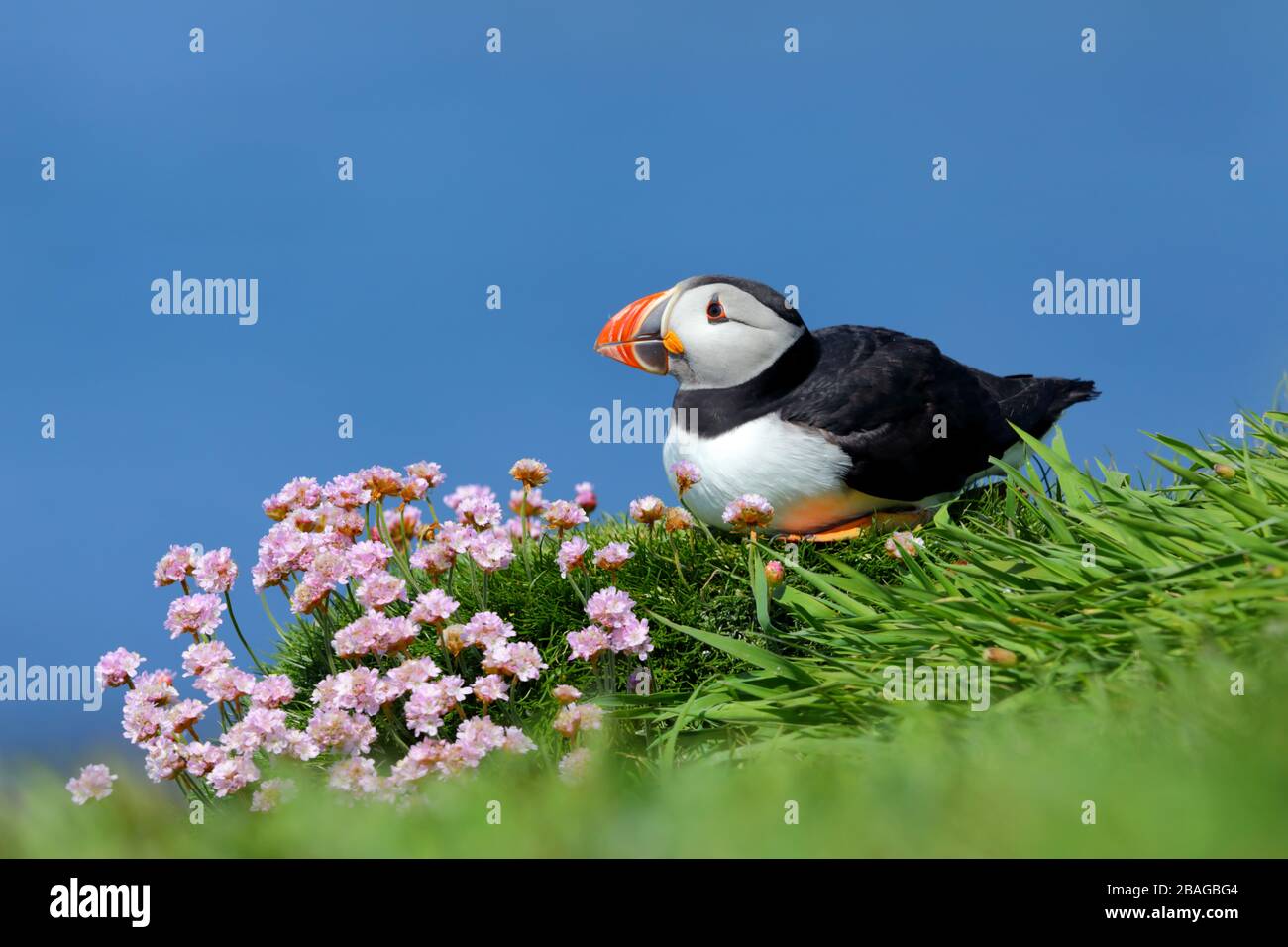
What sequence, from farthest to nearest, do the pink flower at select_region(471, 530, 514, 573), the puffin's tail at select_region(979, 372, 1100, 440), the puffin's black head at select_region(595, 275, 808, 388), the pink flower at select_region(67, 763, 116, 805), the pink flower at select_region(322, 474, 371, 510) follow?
the puffin's tail at select_region(979, 372, 1100, 440), the puffin's black head at select_region(595, 275, 808, 388), the pink flower at select_region(322, 474, 371, 510), the pink flower at select_region(471, 530, 514, 573), the pink flower at select_region(67, 763, 116, 805)

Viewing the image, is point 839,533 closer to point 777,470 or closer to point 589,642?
point 777,470

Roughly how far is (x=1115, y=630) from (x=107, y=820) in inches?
139

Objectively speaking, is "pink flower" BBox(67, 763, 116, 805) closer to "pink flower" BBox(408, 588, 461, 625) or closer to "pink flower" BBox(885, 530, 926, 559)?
"pink flower" BBox(408, 588, 461, 625)

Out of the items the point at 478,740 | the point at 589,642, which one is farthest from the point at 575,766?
the point at 589,642

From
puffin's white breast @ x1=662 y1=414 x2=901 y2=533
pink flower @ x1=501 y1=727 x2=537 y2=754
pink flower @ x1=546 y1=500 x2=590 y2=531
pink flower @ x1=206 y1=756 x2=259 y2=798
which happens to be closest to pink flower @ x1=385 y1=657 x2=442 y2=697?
pink flower @ x1=501 y1=727 x2=537 y2=754

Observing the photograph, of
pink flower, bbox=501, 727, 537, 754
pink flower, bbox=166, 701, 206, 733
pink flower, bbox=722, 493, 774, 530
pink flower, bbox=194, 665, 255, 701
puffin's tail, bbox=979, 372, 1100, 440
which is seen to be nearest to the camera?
pink flower, bbox=501, 727, 537, 754

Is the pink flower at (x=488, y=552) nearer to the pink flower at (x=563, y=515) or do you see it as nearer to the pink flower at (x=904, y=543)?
the pink flower at (x=563, y=515)

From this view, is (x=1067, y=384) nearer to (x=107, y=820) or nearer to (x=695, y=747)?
(x=695, y=747)

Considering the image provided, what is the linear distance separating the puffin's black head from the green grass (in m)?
1.01

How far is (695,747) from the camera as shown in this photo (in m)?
4.15

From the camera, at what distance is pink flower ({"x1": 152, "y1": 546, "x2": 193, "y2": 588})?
485 centimetres

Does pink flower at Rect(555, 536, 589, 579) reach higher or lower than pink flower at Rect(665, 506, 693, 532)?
lower
